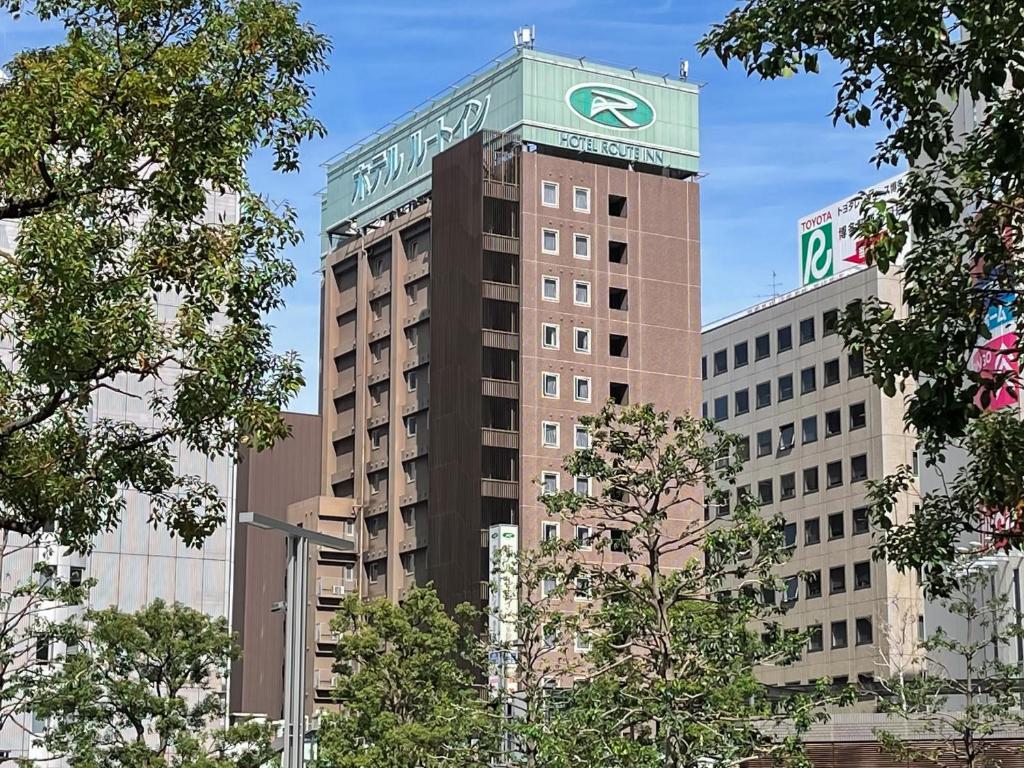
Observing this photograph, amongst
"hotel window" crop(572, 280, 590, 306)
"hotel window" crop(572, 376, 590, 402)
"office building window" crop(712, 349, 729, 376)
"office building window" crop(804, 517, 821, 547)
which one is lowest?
"office building window" crop(804, 517, 821, 547)

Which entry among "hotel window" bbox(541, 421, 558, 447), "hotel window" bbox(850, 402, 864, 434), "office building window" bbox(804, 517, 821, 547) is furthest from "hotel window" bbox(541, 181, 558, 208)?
"office building window" bbox(804, 517, 821, 547)

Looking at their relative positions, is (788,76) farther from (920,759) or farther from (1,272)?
(920,759)

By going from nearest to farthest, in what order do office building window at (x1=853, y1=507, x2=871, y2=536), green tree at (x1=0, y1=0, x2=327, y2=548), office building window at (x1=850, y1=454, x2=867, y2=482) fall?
green tree at (x1=0, y1=0, x2=327, y2=548)
office building window at (x1=853, y1=507, x2=871, y2=536)
office building window at (x1=850, y1=454, x2=867, y2=482)

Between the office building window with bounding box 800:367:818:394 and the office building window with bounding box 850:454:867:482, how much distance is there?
240 inches

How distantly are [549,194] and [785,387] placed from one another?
2497 cm

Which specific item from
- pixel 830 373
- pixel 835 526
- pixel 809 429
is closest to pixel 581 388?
pixel 830 373

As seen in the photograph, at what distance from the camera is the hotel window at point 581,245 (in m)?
92.4

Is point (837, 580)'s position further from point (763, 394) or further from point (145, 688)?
point (145, 688)

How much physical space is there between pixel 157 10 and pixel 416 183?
83.2 m

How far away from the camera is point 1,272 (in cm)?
1614

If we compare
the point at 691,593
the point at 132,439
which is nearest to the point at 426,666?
the point at 691,593

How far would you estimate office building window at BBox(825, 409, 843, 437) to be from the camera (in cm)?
10438

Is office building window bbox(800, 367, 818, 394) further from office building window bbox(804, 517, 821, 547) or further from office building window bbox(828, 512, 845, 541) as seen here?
office building window bbox(828, 512, 845, 541)

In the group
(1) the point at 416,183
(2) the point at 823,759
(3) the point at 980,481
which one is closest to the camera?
(3) the point at 980,481
